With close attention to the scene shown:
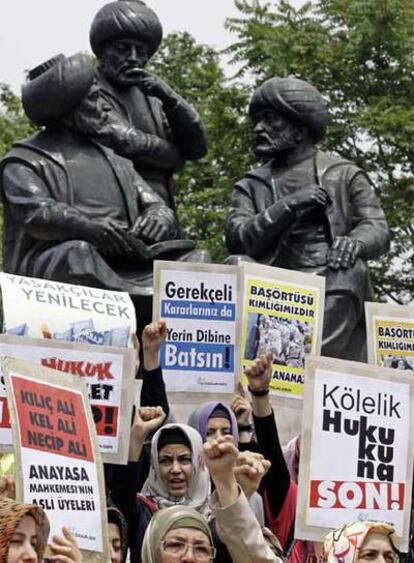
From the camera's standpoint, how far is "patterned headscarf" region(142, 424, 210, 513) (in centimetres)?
1152

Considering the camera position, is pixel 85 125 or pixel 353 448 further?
pixel 85 125

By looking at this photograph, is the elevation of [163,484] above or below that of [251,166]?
below

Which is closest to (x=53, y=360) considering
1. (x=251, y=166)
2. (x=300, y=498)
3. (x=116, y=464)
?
(x=116, y=464)

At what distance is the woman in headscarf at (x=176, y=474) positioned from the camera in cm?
1151

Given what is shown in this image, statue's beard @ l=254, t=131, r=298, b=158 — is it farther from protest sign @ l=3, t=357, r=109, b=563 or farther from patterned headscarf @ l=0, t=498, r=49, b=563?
patterned headscarf @ l=0, t=498, r=49, b=563

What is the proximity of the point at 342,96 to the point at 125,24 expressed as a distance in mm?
11983

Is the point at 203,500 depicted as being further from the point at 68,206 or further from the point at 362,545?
the point at 68,206

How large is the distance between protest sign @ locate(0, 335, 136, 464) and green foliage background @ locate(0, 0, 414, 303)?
16.8 metres

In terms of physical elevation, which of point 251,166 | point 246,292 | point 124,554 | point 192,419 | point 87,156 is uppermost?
point 251,166

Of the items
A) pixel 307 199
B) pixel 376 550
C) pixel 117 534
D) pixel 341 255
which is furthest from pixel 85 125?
pixel 376 550

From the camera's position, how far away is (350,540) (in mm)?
→ 10078

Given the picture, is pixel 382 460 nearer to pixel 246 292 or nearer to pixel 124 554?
pixel 124 554

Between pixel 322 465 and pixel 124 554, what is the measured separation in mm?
1137

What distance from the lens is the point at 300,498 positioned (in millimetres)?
11367
